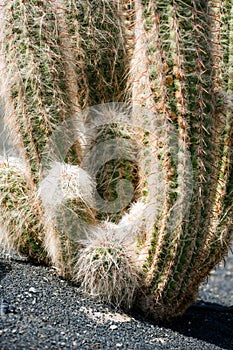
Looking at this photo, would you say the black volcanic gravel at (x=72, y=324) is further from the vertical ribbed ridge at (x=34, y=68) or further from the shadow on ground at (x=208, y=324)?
the vertical ribbed ridge at (x=34, y=68)

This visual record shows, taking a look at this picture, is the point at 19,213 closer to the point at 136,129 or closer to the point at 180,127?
the point at 136,129

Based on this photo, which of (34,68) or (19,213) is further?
(19,213)

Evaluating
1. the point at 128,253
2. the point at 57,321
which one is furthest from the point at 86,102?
the point at 57,321

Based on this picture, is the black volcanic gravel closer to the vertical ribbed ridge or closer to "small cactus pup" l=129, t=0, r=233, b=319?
"small cactus pup" l=129, t=0, r=233, b=319

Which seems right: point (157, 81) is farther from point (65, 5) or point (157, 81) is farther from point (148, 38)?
point (65, 5)

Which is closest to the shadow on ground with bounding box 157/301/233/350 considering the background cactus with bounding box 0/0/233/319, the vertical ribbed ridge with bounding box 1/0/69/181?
the background cactus with bounding box 0/0/233/319

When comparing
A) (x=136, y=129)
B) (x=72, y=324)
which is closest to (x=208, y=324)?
(x=72, y=324)
